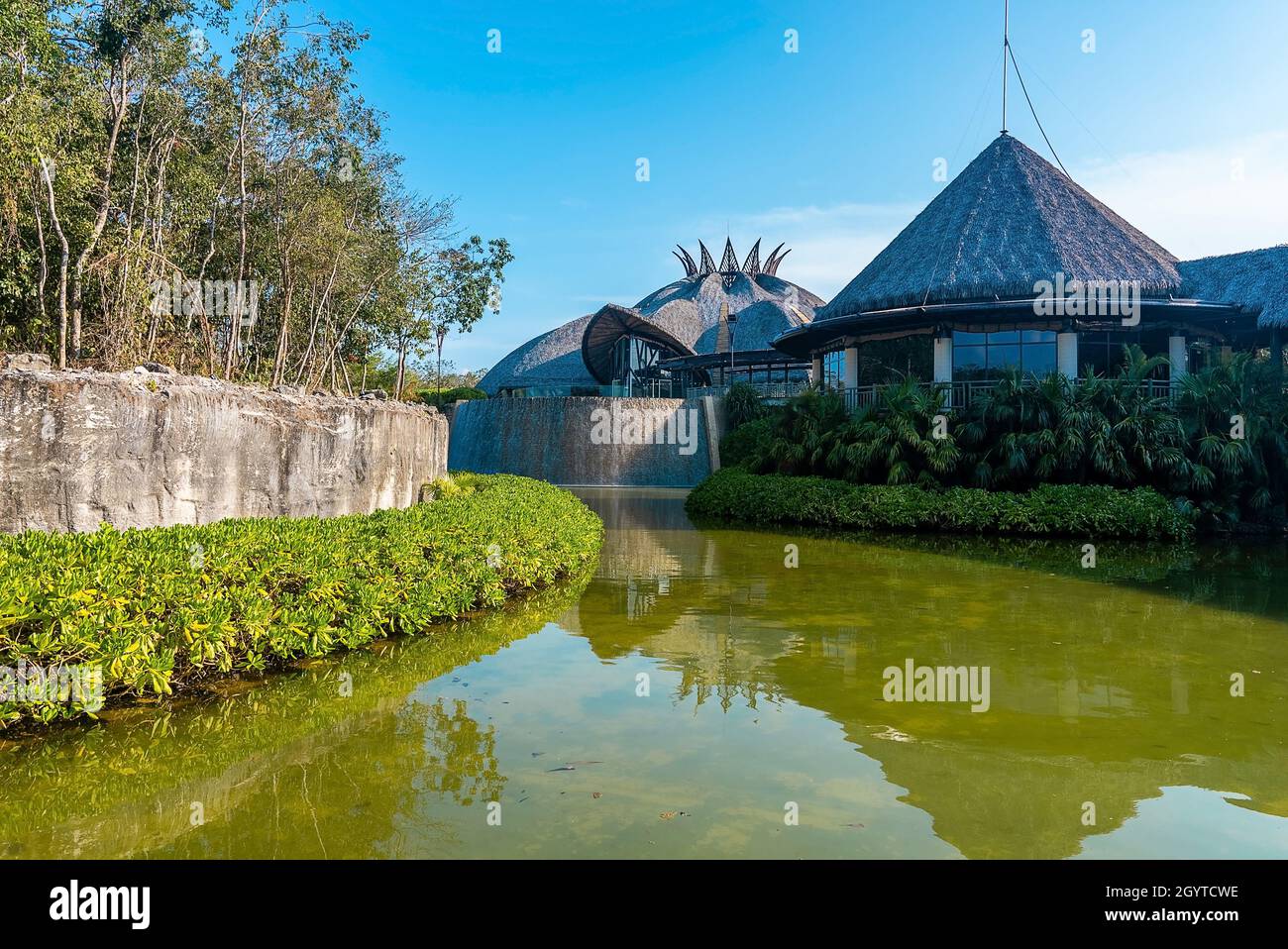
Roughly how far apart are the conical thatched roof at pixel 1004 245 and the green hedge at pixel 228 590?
16.2m

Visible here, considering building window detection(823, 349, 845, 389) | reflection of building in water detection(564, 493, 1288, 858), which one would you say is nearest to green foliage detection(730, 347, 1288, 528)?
reflection of building in water detection(564, 493, 1288, 858)

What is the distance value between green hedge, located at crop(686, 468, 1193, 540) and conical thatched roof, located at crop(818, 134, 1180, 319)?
22.3 feet

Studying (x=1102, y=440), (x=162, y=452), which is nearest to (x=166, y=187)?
(x=162, y=452)

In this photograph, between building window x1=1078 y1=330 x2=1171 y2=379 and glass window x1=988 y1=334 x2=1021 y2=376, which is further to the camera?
glass window x1=988 y1=334 x2=1021 y2=376

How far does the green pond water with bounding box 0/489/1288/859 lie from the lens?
148 inches

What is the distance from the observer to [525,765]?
4574 mm

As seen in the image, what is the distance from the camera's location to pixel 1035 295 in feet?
68.8

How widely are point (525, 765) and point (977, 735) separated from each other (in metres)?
2.56

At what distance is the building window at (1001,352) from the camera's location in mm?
22078

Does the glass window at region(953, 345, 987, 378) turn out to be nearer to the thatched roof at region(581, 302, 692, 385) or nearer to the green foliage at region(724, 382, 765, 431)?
the green foliage at region(724, 382, 765, 431)

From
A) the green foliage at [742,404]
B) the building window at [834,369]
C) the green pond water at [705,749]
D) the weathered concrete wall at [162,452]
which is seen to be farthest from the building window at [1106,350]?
the weathered concrete wall at [162,452]

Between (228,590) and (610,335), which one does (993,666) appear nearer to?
(228,590)

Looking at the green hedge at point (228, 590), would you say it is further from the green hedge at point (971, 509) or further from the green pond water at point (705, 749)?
the green hedge at point (971, 509)
